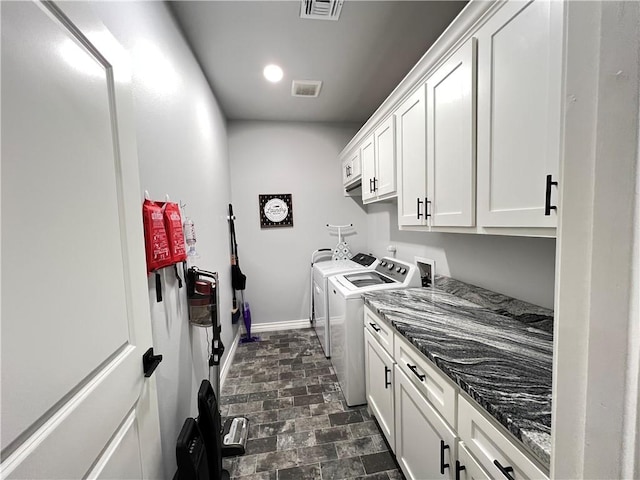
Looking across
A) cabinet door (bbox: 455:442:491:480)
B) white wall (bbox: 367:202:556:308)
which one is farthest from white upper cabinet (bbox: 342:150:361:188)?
cabinet door (bbox: 455:442:491:480)

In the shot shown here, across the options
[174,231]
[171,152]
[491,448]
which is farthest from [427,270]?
[171,152]

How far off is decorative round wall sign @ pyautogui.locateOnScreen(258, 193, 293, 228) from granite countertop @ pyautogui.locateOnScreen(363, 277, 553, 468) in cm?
190

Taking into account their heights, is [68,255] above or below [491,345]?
above

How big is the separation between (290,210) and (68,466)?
3.01m

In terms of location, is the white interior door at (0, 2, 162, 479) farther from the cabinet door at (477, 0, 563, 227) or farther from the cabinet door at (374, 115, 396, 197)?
the cabinet door at (374, 115, 396, 197)

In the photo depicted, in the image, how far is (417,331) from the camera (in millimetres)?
1207

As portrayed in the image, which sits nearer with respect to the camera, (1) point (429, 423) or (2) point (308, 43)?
(1) point (429, 423)

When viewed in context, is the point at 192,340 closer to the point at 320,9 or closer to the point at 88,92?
the point at 88,92

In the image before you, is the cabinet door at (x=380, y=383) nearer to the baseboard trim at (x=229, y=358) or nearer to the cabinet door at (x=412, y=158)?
the cabinet door at (x=412, y=158)

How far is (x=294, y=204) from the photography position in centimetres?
342

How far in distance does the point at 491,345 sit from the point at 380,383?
32.9 inches

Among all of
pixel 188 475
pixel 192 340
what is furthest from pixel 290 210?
pixel 188 475

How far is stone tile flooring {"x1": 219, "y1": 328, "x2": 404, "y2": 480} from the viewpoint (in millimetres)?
1519

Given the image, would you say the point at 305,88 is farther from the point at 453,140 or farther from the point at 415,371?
the point at 415,371
